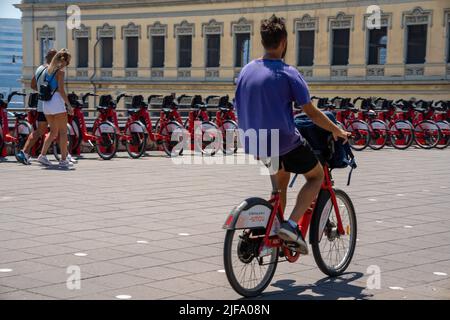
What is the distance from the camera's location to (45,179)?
1223 cm

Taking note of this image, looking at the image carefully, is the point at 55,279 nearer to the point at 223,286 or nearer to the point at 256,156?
the point at 223,286

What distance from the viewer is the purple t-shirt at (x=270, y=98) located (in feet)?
18.8

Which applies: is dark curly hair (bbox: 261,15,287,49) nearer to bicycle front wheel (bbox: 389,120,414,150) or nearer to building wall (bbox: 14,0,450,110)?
bicycle front wheel (bbox: 389,120,414,150)

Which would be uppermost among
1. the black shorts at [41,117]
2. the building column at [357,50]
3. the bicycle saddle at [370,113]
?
the building column at [357,50]

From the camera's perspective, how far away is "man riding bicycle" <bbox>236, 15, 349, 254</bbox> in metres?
5.75

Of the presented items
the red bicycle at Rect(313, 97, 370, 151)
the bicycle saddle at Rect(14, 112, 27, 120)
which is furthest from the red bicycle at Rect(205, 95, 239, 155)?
the bicycle saddle at Rect(14, 112, 27, 120)

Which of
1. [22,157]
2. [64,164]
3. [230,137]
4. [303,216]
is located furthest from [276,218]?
[230,137]

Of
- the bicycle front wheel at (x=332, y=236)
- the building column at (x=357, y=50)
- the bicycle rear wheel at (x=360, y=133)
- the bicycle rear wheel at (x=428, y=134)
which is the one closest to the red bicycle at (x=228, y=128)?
the bicycle rear wheel at (x=360, y=133)

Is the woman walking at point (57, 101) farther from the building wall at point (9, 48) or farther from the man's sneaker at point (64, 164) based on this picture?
the building wall at point (9, 48)

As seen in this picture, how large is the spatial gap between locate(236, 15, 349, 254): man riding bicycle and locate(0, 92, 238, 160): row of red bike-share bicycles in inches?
386

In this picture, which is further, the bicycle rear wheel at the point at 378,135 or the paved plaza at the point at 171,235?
the bicycle rear wheel at the point at 378,135

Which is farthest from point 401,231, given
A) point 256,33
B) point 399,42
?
point 256,33

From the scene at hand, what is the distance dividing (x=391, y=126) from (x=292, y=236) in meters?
16.7

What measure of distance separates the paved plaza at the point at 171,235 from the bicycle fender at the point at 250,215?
508mm
